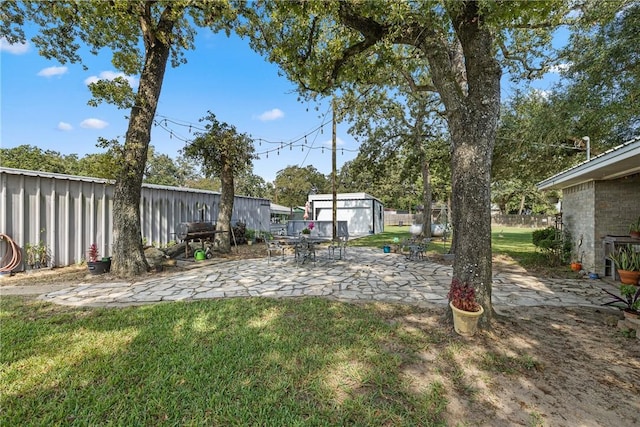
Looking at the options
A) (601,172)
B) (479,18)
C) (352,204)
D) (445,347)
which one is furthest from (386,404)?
(352,204)

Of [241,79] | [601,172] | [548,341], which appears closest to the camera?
[548,341]

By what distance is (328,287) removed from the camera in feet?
18.2

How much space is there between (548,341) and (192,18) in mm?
9616

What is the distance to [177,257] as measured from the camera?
9.06 m

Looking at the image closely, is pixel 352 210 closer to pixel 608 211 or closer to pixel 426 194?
pixel 426 194

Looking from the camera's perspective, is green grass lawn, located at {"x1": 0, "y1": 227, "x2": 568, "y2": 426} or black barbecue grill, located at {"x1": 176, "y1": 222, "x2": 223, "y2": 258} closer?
green grass lawn, located at {"x1": 0, "y1": 227, "x2": 568, "y2": 426}

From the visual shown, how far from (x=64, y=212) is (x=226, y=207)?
4.34 m

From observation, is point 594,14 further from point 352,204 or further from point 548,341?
point 352,204

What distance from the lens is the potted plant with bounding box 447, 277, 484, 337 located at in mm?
3236

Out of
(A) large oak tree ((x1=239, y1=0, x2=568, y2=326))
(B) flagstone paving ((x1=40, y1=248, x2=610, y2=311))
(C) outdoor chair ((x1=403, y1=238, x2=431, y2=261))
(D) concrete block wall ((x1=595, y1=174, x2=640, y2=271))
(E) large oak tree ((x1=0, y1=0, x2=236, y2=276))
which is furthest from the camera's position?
(C) outdoor chair ((x1=403, y1=238, x2=431, y2=261))

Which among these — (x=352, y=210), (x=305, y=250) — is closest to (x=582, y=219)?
(x=305, y=250)

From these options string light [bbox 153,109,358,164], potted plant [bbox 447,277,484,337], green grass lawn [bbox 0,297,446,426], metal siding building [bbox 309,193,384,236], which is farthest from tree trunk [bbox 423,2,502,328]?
metal siding building [bbox 309,193,384,236]

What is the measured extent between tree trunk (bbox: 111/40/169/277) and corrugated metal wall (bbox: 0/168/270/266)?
141 centimetres

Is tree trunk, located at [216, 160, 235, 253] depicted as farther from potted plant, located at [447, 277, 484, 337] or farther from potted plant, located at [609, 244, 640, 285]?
potted plant, located at [609, 244, 640, 285]
